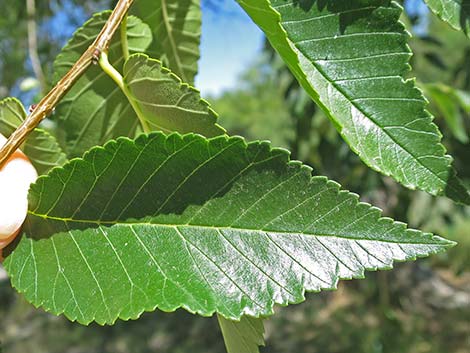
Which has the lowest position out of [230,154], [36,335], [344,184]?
[36,335]

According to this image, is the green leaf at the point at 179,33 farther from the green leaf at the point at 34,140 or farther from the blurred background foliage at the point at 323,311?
the blurred background foliage at the point at 323,311

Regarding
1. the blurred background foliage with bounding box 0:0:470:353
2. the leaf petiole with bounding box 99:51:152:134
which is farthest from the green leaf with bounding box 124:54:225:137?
the blurred background foliage with bounding box 0:0:470:353

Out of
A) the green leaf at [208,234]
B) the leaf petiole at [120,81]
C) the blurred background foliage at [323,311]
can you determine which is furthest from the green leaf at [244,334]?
the blurred background foliage at [323,311]

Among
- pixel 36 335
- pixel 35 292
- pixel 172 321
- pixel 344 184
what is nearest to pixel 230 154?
pixel 35 292

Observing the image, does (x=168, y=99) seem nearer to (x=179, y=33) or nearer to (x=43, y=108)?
(x=43, y=108)

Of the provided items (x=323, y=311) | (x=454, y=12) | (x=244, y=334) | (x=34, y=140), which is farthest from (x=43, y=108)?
(x=323, y=311)

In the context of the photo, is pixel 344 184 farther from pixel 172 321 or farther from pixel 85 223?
pixel 172 321
